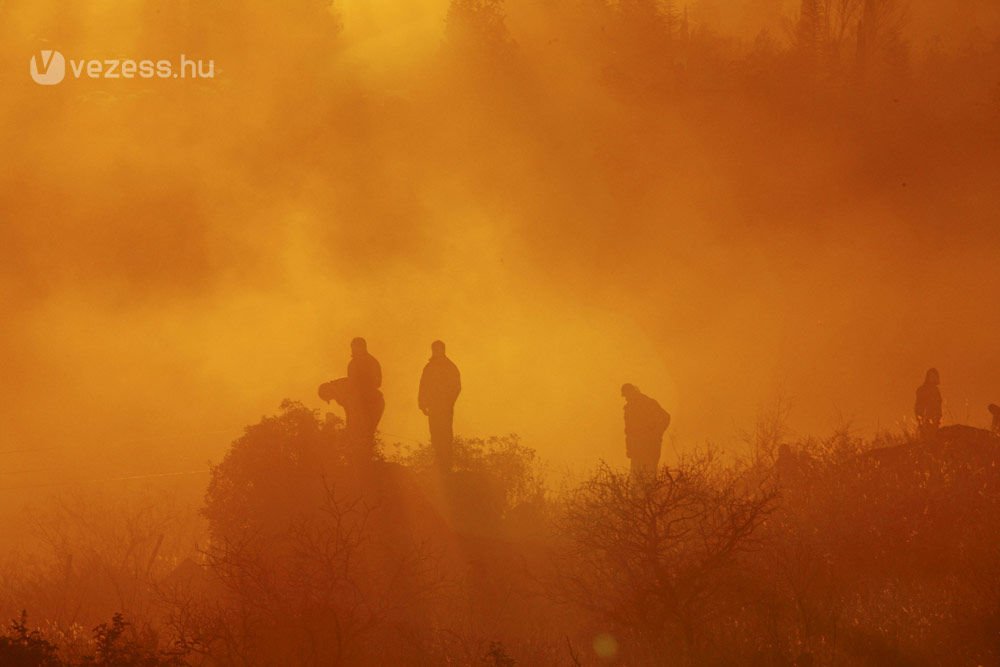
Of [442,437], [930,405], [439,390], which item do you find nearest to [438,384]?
[439,390]

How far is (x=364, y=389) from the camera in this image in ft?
65.5

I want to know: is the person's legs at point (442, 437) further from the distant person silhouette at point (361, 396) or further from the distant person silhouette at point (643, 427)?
the distant person silhouette at point (643, 427)

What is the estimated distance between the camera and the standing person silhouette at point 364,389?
783 inches

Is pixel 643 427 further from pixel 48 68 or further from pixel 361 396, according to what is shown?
pixel 48 68

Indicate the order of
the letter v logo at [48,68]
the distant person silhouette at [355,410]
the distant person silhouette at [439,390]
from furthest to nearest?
the letter v logo at [48,68], the distant person silhouette at [439,390], the distant person silhouette at [355,410]

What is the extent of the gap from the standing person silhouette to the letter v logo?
246ft

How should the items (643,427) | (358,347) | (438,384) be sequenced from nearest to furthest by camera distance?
1. (358,347)
2. (438,384)
3. (643,427)

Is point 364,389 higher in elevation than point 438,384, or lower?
lower

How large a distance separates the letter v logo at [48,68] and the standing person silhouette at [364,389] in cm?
7505

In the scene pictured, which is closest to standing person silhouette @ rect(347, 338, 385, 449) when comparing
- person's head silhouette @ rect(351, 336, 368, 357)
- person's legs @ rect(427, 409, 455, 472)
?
person's head silhouette @ rect(351, 336, 368, 357)

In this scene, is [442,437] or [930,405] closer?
[442,437]

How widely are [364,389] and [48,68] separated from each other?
76059 mm

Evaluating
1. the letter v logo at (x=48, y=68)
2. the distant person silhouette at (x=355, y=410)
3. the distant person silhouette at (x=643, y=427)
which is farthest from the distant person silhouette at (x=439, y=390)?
the letter v logo at (x=48, y=68)

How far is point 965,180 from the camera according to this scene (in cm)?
7475
